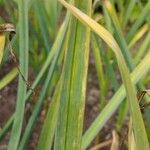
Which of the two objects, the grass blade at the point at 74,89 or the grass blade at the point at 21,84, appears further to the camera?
the grass blade at the point at 21,84

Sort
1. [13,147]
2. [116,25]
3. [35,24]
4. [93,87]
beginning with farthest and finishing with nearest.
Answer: [93,87]
[35,24]
[116,25]
[13,147]

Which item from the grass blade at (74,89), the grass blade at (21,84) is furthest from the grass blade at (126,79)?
the grass blade at (21,84)

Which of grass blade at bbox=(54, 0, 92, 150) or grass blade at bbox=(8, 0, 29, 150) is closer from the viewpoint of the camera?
grass blade at bbox=(54, 0, 92, 150)

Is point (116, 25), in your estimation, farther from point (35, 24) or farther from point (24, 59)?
point (35, 24)

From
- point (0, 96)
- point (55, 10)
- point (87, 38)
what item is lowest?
point (87, 38)

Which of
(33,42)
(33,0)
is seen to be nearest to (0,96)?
(33,42)

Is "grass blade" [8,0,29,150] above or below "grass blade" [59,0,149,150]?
above

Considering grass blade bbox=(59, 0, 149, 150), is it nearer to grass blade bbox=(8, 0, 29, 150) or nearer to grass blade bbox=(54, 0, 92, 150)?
grass blade bbox=(54, 0, 92, 150)

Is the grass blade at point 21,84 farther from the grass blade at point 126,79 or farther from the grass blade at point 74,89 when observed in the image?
the grass blade at point 126,79

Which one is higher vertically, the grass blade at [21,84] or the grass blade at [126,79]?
the grass blade at [21,84]

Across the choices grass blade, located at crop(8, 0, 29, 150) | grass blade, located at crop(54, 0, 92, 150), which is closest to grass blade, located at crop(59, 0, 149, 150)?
grass blade, located at crop(54, 0, 92, 150)

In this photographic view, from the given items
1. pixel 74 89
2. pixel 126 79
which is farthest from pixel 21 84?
pixel 126 79
